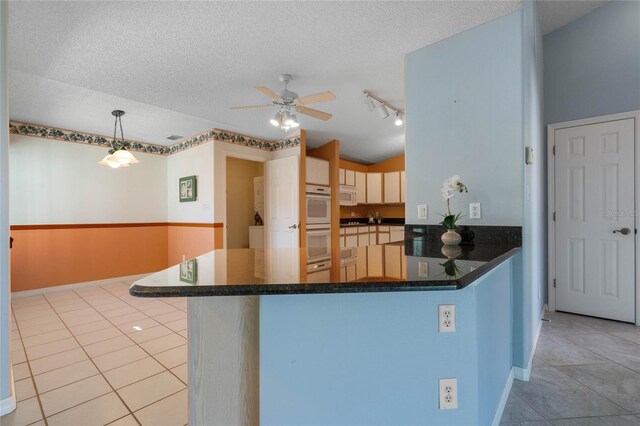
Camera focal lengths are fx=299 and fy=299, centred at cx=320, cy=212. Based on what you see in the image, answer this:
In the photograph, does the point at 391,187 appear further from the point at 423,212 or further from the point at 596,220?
the point at 423,212

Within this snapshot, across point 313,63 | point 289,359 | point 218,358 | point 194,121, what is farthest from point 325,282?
point 194,121

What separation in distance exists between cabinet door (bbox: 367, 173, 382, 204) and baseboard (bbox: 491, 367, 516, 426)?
4.85 m

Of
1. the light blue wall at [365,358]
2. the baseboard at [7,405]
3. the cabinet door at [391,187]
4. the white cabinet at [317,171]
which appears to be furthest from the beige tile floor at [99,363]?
the cabinet door at [391,187]

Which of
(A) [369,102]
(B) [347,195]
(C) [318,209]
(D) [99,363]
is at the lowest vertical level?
(D) [99,363]

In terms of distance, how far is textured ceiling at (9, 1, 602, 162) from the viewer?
79.5 inches

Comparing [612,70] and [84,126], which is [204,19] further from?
[612,70]

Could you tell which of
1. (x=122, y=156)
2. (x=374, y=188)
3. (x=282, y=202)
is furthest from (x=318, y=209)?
(x=122, y=156)

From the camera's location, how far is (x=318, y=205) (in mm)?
4980

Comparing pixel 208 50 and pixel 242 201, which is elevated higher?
pixel 208 50

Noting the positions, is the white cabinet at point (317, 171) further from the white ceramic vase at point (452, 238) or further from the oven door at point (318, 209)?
the white ceramic vase at point (452, 238)

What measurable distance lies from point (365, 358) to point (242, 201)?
533cm

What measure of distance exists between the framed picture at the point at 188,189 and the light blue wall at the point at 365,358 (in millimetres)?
4153

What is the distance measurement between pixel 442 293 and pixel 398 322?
200 millimetres

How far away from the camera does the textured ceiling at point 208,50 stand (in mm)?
2020
